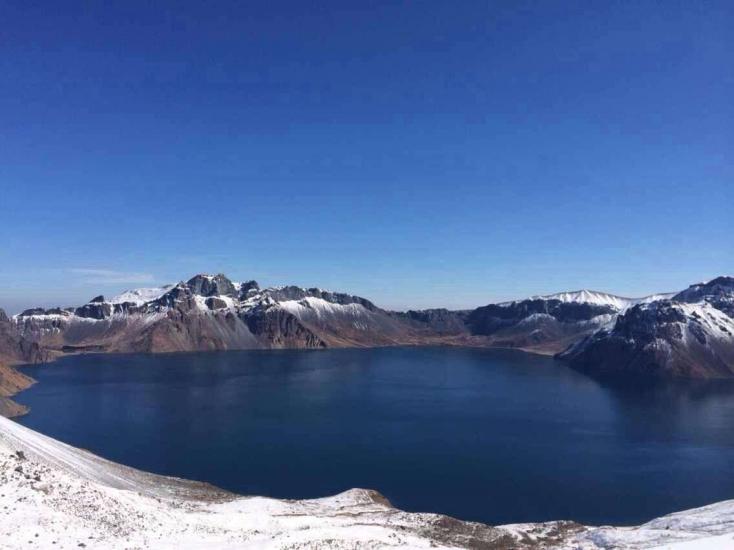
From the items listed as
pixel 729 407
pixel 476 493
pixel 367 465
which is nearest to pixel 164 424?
pixel 367 465

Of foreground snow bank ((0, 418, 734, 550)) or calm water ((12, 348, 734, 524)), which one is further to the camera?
calm water ((12, 348, 734, 524))

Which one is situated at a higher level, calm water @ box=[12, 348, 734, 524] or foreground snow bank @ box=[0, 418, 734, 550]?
foreground snow bank @ box=[0, 418, 734, 550]

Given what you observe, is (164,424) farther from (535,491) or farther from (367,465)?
(535,491)

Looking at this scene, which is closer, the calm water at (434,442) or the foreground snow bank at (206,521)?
the foreground snow bank at (206,521)

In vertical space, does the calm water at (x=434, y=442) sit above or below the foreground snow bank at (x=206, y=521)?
below

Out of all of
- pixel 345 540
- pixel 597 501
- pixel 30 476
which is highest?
pixel 30 476
